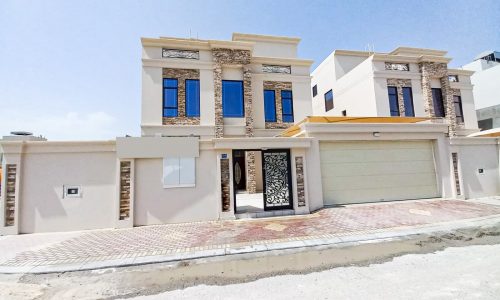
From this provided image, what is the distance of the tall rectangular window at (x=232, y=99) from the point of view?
1523 cm

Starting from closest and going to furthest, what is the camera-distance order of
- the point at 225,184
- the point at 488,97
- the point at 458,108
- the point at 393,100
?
the point at 225,184 < the point at 393,100 < the point at 458,108 < the point at 488,97

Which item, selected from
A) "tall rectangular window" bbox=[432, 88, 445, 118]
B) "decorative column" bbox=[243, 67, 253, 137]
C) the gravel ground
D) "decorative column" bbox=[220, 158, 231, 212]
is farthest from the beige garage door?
"tall rectangular window" bbox=[432, 88, 445, 118]

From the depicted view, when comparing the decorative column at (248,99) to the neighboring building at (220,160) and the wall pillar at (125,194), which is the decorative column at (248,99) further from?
the wall pillar at (125,194)

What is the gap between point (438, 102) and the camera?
18.2 m

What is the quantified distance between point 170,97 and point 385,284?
1391 centimetres

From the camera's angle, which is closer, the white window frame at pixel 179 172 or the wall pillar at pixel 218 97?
the white window frame at pixel 179 172

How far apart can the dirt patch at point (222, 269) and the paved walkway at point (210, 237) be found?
1.05ft

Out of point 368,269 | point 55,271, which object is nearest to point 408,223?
point 368,269

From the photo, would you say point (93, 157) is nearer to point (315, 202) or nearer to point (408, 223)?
point (315, 202)

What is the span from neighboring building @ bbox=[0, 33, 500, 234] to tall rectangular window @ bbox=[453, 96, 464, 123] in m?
8.94

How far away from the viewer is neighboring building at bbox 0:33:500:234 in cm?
802

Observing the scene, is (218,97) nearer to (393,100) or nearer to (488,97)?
(393,100)

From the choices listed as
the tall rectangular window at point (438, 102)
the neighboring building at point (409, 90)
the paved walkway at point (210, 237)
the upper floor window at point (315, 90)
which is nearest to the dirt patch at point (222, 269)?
the paved walkway at point (210, 237)

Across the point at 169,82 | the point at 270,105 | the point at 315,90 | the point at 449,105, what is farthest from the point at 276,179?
the point at 315,90
